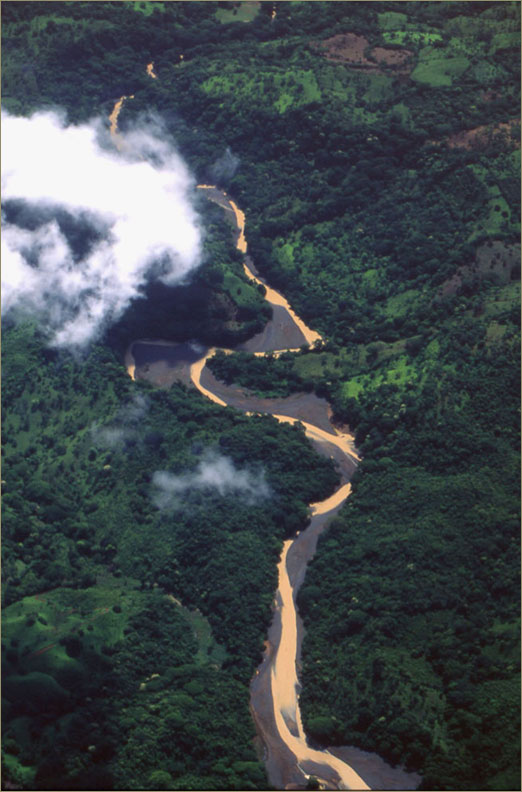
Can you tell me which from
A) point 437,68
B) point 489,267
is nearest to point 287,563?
point 489,267

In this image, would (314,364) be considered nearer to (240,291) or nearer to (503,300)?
(240,291)

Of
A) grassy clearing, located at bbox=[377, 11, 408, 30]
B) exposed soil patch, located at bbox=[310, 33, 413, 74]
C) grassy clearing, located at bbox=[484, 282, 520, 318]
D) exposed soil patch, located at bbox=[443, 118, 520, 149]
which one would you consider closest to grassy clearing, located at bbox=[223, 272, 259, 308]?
grassy clearing, located at bbox=[484, 282, 520, 318]

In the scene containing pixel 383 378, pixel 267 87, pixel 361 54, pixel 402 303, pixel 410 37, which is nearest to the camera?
pixel 383 378

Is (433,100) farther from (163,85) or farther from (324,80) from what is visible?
(163,85)

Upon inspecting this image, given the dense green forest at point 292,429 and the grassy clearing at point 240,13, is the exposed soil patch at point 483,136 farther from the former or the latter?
the grassy clearing at point 240,13

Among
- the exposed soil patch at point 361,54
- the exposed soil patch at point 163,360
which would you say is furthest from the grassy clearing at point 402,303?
the exposed soil patch at point 361,54
